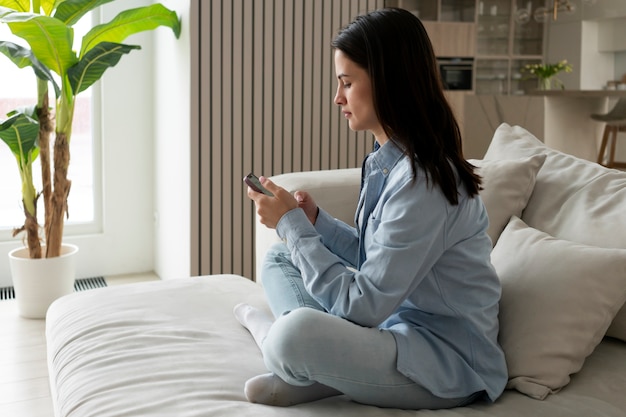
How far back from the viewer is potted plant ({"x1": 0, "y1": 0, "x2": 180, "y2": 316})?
2.97 metres

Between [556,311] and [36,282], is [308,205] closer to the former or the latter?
[556,311]

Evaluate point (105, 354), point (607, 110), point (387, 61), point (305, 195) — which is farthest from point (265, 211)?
point (607, 110)

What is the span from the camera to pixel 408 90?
139 cm

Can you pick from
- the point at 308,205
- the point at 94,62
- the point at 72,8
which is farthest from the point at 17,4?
the point at 308,205

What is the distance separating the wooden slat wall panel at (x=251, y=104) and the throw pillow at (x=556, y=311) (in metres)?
1.94

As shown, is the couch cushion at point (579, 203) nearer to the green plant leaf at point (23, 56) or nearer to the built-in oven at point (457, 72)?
the green plant leaf at point (23, 56)

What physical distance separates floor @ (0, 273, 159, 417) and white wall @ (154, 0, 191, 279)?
71cm

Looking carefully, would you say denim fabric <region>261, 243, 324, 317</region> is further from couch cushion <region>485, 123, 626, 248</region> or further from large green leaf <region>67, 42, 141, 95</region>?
large green leaf <region>67, 42, 141, 95</region>

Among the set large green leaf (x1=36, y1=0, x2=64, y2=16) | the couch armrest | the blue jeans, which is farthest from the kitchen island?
the blue jeans

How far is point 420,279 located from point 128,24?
7.47 feet

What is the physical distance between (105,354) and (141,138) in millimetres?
2380

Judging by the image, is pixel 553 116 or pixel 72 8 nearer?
pixel 72 8

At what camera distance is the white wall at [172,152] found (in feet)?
10.8

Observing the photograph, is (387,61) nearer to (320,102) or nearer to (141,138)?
(320,102)
